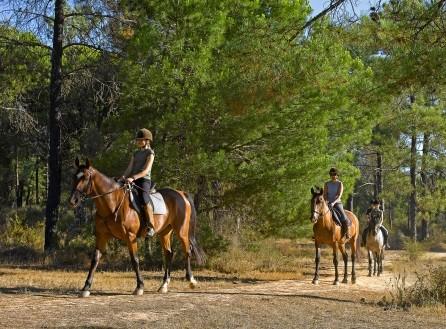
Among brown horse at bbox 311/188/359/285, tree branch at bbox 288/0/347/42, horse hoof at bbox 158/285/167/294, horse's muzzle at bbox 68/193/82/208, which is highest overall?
tree branch at bbox 288/0/347/42

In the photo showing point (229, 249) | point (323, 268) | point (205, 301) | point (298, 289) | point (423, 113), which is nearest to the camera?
point (205, 301)

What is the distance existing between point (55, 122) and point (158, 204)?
843 cm

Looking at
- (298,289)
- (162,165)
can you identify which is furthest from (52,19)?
(298,289)

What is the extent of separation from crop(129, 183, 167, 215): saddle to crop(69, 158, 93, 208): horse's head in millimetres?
955

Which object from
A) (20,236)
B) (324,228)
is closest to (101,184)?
(324,228)

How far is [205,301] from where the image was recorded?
10.4m

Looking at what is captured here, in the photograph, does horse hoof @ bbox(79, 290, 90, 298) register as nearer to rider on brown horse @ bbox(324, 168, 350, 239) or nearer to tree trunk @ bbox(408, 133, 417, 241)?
rider on brown horse @ bbox(324, 168, 350, 239)

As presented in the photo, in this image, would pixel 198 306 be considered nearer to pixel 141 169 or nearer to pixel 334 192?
pixel 141 169

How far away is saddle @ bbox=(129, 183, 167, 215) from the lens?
441 inches

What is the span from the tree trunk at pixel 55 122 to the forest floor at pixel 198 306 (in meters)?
5.10

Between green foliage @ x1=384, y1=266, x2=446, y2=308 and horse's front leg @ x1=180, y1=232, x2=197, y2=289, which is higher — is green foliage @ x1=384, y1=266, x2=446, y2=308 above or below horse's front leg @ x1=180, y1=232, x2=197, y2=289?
below

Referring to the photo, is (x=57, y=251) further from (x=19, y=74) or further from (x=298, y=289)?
(x=298, y=289)

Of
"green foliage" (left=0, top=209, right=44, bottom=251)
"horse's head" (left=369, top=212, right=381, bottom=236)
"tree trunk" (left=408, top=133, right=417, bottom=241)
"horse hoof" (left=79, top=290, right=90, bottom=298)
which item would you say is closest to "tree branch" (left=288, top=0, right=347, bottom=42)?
"horse hoof" (left=79, top=290, right=90, bottom=298)

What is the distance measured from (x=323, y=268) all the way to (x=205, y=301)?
1076cm
